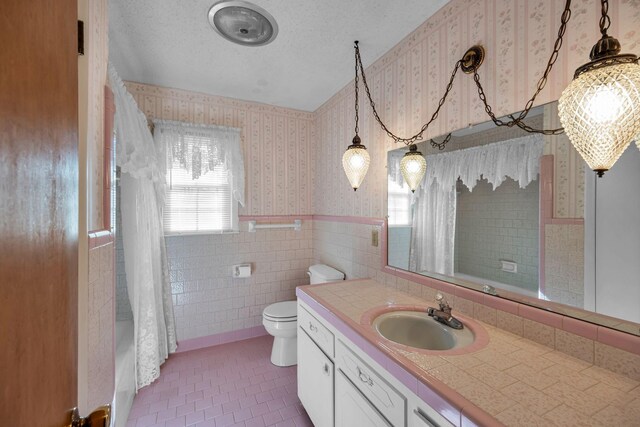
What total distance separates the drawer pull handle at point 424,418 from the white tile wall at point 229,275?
2231mm

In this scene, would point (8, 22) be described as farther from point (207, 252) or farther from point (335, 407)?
point (207, 252)

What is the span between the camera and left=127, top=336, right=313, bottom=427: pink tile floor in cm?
176

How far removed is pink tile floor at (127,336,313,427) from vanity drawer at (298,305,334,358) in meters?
0.65


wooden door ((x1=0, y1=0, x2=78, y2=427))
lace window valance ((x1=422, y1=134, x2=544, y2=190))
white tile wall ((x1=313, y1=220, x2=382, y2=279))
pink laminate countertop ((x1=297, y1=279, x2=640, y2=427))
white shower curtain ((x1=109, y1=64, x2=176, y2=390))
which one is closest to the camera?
wooden door ((x1=0, y1=0, x2=78, y2=427))

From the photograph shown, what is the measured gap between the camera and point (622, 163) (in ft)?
2.88

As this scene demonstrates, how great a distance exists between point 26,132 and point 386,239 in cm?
183

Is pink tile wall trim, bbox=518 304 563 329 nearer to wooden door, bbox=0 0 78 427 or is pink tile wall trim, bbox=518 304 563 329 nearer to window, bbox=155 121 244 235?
wooden door, bbox=0 0 78 427

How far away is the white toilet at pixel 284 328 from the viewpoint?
7.48ft

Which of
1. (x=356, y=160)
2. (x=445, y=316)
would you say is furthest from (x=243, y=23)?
(x=445, y=316)

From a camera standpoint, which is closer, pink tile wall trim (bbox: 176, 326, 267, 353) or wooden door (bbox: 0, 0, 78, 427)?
wooden door (bbox: 0, 0, 78, 427)

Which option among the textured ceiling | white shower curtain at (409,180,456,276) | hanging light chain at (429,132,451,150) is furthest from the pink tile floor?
the textured ceiling

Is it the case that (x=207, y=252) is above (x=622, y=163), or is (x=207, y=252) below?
below

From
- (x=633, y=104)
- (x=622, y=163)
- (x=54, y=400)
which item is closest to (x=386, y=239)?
(x=622, y=163)

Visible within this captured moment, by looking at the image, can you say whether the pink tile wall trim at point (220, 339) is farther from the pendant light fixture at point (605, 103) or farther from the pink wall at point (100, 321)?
the pendant light fixture at point (605, 103)
